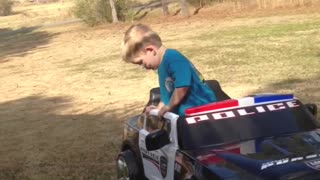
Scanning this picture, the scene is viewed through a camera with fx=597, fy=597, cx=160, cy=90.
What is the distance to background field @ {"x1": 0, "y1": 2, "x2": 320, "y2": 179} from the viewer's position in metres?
8.66

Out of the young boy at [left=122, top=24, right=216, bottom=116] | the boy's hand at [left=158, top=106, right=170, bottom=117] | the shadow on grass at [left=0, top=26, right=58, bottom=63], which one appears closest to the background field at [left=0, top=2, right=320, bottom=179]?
the shadow on grass at [left=0, top=26, right=58, bottom=63]

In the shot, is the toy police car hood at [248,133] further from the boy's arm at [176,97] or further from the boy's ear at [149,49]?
the boy's ear at [149,49]

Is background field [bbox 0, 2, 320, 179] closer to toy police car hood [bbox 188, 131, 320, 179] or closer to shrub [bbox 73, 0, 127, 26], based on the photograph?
toy police car hood [bbox 188, 131, 320, 179]

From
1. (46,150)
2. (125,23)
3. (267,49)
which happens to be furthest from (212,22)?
(46,150)

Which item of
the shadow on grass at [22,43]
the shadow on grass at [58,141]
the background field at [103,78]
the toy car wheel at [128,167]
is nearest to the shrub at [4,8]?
the shadow on grass at [22,43]

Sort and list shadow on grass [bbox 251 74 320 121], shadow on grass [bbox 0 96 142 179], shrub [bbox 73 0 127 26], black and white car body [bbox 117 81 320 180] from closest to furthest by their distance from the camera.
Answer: black and white car body [bbox 117 81 320 180] < shadow on grass [bbox 0 96 142 179] < shadow on grass [bbox 251 74 320 121] < shrub [bbox 73 0 127 26]

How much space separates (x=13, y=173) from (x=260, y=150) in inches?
179

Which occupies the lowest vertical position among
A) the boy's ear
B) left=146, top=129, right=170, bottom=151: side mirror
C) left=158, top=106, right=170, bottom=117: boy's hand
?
left=146, top=129, right=170, bottom=151: side mirror

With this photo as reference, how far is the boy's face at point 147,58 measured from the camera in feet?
14.5

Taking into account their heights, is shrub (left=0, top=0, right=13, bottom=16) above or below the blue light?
below

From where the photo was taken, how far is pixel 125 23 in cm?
3638

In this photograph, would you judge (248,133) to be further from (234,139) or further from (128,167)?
(128,167)

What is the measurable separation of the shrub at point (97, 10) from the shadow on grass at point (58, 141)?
23.5 metres

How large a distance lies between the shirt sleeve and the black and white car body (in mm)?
214
